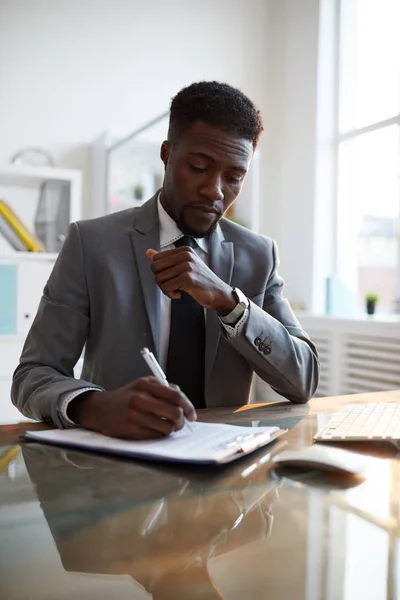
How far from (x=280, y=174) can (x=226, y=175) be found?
3300 millimetres

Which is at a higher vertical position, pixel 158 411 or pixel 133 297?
pixel 133 297

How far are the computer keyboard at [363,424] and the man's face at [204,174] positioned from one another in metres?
0.53

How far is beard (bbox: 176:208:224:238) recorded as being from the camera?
1.49 m

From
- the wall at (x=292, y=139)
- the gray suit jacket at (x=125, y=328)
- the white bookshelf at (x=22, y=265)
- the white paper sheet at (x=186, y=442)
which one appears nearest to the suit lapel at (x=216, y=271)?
the gray suit jacket at (x=125, y=328)

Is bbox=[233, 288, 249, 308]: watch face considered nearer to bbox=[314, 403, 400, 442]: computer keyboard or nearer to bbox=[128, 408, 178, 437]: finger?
bbox=[314, 403, 400, 442]: computer keyboard

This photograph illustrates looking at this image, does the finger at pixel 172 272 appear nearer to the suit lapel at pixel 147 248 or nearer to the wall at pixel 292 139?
the suit lapel at pixel 147 248

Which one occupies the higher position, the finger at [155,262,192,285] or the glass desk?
the finger at [155,262,192,285]

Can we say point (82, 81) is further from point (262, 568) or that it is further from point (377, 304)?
point (262, 568)

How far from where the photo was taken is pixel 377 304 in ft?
13.5

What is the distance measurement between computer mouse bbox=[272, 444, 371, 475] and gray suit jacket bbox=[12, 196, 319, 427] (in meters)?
0.47

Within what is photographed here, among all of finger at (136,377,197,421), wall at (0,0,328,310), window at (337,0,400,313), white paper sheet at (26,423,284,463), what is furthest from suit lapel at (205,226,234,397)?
window at (337,0,400,313)

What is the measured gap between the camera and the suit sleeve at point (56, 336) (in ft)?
3.91

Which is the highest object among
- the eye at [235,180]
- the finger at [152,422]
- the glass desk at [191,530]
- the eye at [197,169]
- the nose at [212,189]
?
the eye at [197,169]

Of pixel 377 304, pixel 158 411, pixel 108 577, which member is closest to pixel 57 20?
pixel 377 304
